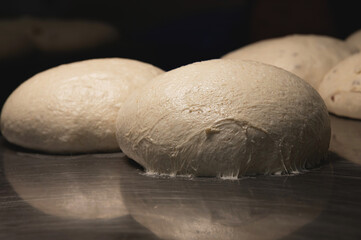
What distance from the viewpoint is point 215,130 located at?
132 cm

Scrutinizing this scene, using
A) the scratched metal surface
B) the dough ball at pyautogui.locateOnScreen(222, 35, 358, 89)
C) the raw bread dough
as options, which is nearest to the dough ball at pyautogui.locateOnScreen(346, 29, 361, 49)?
the dough ball at pyautogui.locateOnScreen(222, 35, 358, 89)

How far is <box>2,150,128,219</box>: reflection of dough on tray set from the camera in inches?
47.5

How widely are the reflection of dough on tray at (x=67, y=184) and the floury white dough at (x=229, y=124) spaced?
0.46 ft

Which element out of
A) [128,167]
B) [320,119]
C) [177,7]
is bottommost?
[128,167]

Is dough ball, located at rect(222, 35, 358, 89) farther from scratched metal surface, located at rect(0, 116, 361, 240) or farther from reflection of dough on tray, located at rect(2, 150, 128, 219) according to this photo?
reflection of dough on tray, located at rect(2, 150, 128, 219)

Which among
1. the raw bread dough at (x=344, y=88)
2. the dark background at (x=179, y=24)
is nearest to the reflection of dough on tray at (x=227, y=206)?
the raw bread dough at (x=344, y=88)

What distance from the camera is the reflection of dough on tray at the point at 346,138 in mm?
1587

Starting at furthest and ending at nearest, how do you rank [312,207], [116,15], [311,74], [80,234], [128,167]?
[116,15] → [311,74] → [128,167] → [312,207] → [80,234]

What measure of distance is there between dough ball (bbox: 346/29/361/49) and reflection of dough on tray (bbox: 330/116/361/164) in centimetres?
68

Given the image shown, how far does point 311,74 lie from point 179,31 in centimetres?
74

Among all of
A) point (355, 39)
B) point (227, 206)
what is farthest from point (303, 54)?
point (227, 206)

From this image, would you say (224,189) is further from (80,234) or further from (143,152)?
(80,234)

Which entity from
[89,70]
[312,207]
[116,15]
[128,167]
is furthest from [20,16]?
[312,207]

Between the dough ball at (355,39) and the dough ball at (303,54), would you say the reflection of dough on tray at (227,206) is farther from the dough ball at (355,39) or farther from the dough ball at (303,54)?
the dough ball at (355,39)
